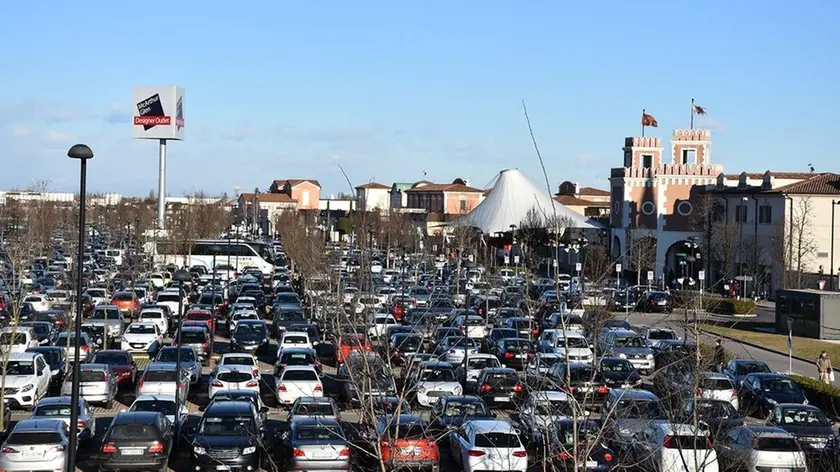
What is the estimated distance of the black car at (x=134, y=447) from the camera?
2025cm

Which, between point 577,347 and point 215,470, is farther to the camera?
point 577,347

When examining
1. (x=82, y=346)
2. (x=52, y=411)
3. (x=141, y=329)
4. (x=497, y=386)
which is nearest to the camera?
(x=52, y=411)

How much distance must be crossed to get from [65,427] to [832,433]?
50.2 feet

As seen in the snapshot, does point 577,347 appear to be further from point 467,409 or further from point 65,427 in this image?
point 65,427

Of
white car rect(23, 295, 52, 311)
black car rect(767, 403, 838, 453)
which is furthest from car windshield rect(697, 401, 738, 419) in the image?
white car rect(23, 295, 52, 311)

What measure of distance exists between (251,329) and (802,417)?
2155cm

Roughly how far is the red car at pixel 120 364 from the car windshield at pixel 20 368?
2.93 m

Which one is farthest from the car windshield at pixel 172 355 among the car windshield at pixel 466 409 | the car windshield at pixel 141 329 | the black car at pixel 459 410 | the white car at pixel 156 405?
the car windshield at pixel 466 409

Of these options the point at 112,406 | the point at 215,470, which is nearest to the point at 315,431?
the point at 215,470

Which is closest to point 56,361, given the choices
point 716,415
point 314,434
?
point 314,434

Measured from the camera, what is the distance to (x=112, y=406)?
96.4ft

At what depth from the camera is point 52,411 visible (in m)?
23.2

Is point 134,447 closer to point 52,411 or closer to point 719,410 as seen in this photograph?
point 52,411

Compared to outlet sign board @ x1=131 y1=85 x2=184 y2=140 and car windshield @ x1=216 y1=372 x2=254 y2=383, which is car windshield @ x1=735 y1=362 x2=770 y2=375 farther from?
outlet sign board @ x1=131 y1=85 x2=184 y2=140
